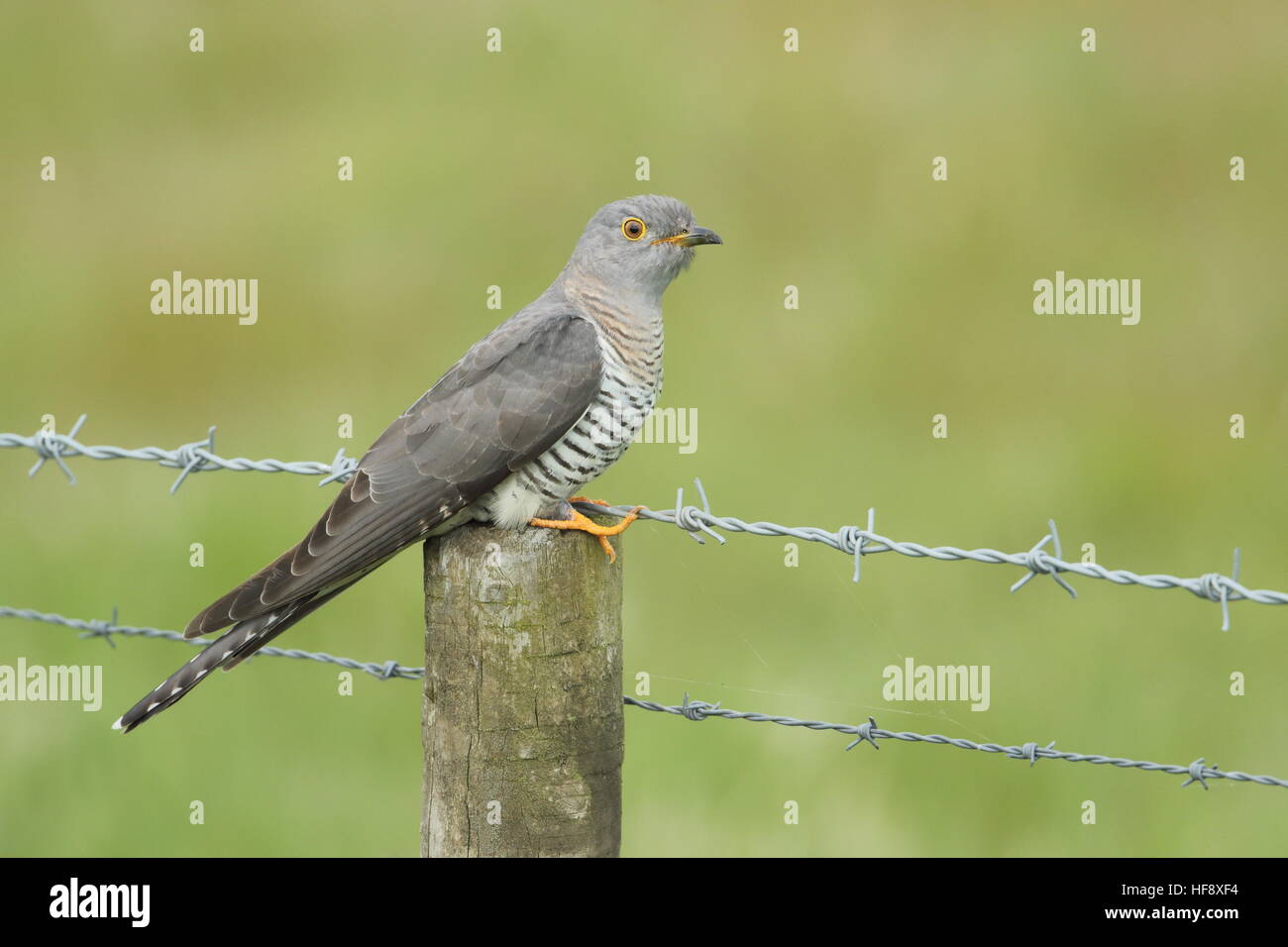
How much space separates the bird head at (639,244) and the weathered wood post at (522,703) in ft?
5.11

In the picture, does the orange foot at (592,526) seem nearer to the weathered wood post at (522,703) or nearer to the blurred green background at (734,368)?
the weathered wood post at (522,703)

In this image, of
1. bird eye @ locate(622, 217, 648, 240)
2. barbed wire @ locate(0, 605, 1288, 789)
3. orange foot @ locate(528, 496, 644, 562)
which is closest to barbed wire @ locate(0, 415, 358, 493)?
barbed wire @ locate(0, 605, 1288, 789)

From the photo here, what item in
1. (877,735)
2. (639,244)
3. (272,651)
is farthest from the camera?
(639,244)

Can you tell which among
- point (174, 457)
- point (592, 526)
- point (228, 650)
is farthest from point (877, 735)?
point (174, 457)

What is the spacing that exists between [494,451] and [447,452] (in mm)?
138

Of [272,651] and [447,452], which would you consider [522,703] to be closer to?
[447,452]

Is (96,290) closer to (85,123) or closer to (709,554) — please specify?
(85,123)

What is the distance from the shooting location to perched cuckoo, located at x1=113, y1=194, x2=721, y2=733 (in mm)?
4156

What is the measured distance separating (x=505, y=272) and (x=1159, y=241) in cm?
504

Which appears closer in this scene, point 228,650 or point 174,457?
point 228,650

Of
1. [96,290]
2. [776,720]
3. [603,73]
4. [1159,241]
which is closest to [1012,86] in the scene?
[1159,241]

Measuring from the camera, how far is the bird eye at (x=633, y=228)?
16.7 ft

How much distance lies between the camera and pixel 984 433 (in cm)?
987

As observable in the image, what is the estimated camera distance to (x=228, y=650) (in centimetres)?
415
